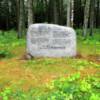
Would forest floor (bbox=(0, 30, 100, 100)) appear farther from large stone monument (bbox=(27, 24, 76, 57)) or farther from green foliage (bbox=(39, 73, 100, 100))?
large stone monument (bbox=(27, 24, 76, 57))

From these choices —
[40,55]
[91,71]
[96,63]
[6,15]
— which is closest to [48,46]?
[40,55]

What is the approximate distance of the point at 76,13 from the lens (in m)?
40.1

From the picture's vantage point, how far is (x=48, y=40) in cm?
1588

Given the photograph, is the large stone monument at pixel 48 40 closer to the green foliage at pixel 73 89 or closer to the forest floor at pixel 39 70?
the forest floor at pixel 39 70

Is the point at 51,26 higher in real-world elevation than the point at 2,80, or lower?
higher

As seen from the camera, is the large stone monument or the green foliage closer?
the green foliage

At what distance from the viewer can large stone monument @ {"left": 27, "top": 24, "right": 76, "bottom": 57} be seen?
15.9m

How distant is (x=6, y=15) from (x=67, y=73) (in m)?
27.0

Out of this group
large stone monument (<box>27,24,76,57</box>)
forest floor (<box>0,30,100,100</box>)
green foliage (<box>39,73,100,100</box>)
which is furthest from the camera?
large stone monument (<box>27,24,76,57</box>)

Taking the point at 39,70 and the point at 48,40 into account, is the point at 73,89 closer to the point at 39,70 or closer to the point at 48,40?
the point at 39,70

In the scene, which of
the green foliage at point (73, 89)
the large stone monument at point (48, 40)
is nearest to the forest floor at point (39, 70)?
the green foliage at point (73, 89)

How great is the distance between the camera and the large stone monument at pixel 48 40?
52.0 ft

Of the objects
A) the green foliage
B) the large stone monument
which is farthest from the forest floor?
the large stone monument

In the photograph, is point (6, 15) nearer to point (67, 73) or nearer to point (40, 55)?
point (40, 55)
